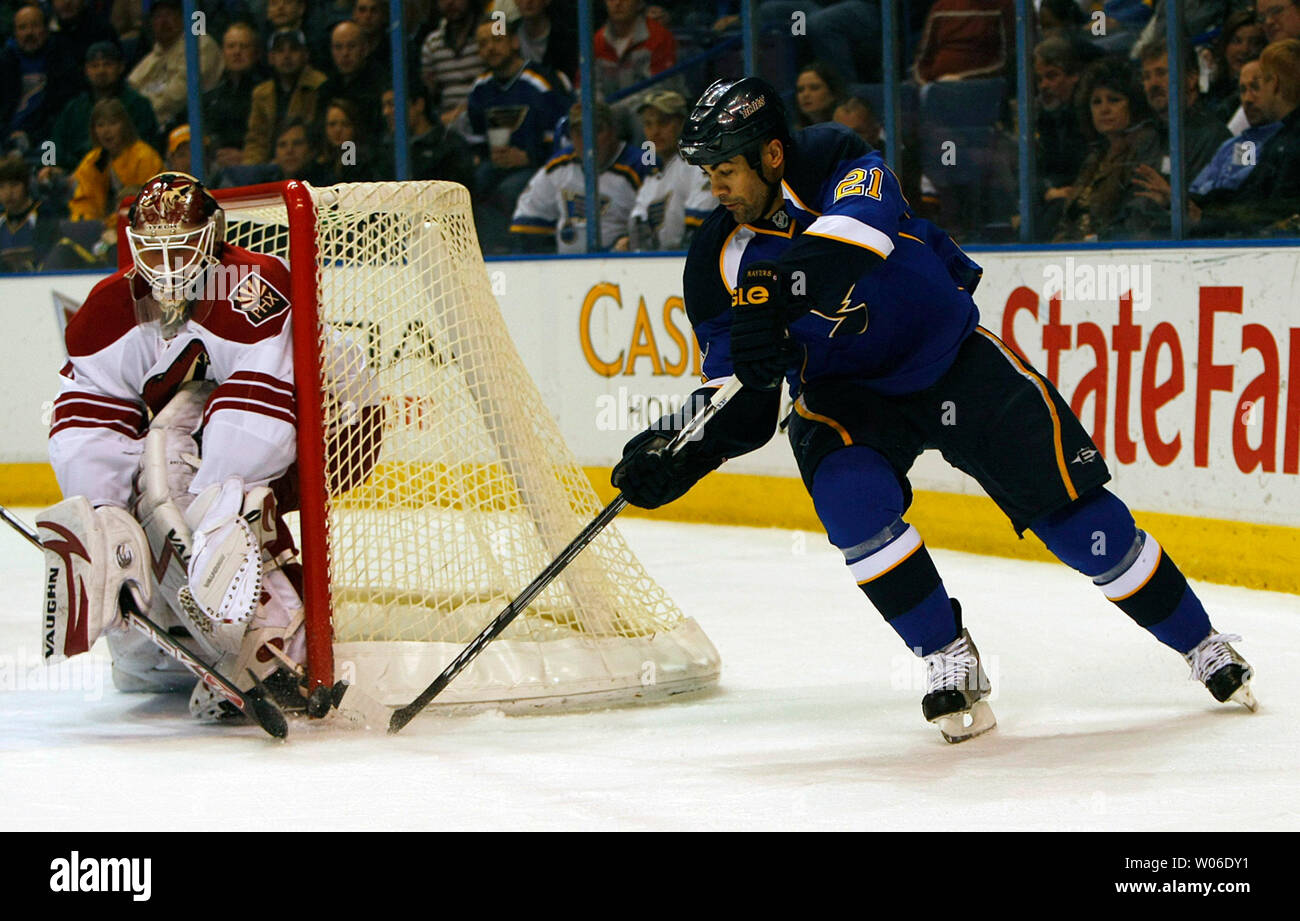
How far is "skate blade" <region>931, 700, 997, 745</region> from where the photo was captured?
2754 mm

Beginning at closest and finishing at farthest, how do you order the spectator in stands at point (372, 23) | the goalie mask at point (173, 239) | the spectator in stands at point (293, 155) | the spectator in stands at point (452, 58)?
the goalie mask at point (173, 239) → the spectator in stands at point (452, 58) → the spectator in stands at point (372, 23) → the spectator in stands at point (293, 155)

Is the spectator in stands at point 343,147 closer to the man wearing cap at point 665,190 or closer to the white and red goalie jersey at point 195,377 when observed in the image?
the man wearing cap at point 665,190

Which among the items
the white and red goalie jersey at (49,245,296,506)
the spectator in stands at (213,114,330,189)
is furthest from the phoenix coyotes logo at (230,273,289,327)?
the spectator in stands at (213,114,330,189)

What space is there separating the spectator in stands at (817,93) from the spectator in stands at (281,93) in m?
2.16

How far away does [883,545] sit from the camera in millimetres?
2662

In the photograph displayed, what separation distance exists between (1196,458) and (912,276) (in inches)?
71.2

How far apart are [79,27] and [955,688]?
5.56 meters

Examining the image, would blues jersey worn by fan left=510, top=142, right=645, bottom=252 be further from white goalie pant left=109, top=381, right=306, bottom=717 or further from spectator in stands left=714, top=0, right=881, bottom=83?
white goalie pant left=109, top=381, right=306, bottom=717

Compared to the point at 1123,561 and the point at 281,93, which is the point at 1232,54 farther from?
the point at 281,93

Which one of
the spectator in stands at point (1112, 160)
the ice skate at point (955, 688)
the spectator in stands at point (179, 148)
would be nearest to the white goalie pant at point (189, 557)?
the ice skate at point (955, 688)

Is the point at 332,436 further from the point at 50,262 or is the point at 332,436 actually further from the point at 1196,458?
the point at 50,262

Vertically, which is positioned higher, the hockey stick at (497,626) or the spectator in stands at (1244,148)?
the spectator in stands at (1244,148)

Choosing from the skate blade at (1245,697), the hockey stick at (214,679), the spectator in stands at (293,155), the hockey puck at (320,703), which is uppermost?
the spectator in stands at (293,155)

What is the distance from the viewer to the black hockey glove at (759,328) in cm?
253
